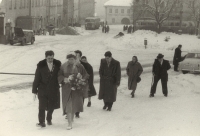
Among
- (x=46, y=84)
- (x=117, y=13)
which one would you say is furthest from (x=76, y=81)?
(x=117, y=13)

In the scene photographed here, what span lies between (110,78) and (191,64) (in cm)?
1000

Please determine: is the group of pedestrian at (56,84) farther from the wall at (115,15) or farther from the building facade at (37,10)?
the wall at (115,15)

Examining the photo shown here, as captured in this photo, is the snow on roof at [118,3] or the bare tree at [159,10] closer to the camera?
the bare tree at [159,10]

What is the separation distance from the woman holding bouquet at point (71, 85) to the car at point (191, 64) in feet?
39.7

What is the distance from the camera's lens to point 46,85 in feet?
27.2

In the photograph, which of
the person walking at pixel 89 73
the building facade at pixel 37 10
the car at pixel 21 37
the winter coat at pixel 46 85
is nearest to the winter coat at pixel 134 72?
the person walking at pixel 89 73

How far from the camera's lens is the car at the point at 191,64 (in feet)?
63.8

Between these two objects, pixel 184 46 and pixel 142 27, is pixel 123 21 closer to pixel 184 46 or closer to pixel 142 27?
pixel 142 27

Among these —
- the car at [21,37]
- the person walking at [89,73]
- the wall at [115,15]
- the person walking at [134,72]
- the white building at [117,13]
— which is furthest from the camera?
the wall at [115,15]

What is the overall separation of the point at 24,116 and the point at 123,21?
333 ft

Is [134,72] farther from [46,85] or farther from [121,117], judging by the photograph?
[46,85]

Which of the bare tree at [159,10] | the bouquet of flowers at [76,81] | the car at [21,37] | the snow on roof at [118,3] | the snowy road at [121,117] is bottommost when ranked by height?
the snowy road at [121,117]

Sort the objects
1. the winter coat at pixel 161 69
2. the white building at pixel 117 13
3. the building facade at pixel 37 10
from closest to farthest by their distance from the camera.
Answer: the winter coat at pixel 161 69, the building facade at pixel 37 10, the white building at pixel 117 13

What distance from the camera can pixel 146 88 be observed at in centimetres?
1548
